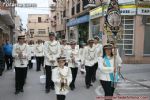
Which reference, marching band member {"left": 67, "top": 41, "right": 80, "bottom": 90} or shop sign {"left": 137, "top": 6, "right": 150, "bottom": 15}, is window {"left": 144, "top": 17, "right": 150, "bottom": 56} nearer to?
shop sign {"left": 137, "top": 6, "right": 150, "bottom": 15}

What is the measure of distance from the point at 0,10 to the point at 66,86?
65.4 feet

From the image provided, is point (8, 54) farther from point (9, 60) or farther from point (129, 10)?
point (129, 10)

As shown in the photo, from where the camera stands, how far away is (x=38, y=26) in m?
94.4

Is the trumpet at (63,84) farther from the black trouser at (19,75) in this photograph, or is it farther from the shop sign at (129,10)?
the shop sign at (129,10)

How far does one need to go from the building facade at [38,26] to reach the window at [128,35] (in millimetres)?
63916

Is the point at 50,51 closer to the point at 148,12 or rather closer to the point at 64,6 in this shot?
the point at 148,12

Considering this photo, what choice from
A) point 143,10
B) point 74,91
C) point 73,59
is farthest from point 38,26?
point 74,91

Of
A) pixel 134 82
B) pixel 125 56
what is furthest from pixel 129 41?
pixel 134 82

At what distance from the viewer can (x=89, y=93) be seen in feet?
41.8

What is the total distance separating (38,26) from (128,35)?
69.2 metres

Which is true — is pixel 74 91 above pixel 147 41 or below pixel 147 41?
below

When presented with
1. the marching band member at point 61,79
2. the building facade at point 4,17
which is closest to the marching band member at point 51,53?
the marching band member at point 61,79

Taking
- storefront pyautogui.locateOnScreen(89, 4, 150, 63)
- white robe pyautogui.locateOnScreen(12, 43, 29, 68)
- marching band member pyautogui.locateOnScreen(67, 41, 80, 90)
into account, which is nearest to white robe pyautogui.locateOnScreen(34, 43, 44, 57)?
storefront pyautogui.locateOnScreen(89, 4, 150, 63)

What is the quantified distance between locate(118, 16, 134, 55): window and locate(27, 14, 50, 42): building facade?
6392cm
